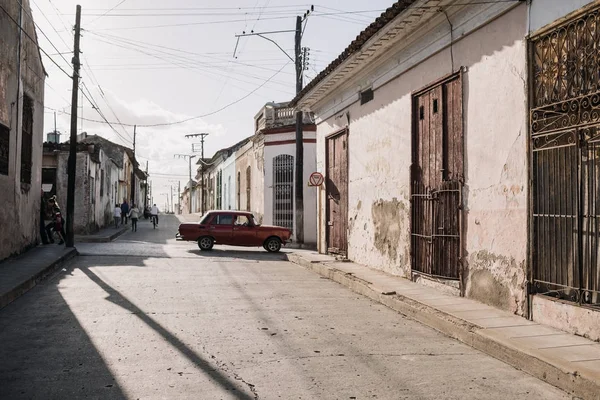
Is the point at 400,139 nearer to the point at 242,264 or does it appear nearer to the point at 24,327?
the point at 242,264

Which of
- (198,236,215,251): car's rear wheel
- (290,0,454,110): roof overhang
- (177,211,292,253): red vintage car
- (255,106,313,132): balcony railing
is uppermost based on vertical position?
(255,106,313,132): balcony railing

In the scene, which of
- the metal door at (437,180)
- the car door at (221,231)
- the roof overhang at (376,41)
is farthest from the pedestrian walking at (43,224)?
the metal door at (437,180)

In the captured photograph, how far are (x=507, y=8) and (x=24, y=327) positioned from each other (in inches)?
276

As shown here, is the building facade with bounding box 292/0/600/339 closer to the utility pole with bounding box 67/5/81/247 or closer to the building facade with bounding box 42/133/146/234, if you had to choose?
the utility pole with bounding box 67/5/81/247

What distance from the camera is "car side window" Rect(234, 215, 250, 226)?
1892 cm

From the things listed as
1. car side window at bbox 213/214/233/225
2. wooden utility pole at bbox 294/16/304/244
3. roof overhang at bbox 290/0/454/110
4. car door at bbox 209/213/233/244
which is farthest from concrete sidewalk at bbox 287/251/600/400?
wooden utility pole at bbox 294/16/304/244

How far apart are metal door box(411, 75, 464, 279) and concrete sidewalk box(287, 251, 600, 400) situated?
0.57 metres

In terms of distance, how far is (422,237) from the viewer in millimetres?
9961

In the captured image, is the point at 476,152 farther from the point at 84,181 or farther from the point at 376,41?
the point at 84,181

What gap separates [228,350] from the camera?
5.57 meters

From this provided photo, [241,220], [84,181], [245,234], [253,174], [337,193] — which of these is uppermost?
[253,174]

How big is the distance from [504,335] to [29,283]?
7.76m

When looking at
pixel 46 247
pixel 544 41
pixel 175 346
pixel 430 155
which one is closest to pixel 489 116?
pixel 544 41

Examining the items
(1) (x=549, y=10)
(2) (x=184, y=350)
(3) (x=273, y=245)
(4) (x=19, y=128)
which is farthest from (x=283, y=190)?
(2) (x=184, y=350)
